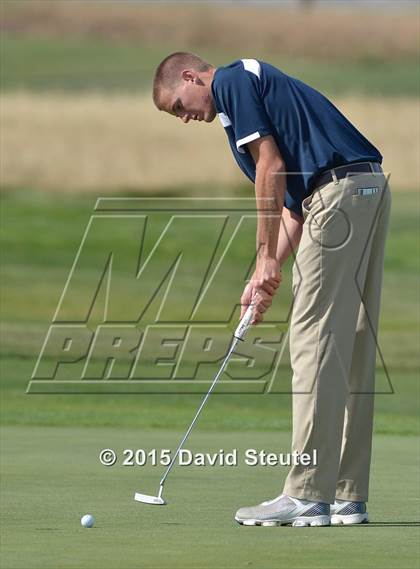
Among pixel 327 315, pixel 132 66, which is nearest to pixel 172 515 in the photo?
pixel 327 315

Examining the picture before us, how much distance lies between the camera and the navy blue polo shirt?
6496 millimetres

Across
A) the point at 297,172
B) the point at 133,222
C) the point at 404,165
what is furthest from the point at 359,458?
the point at 404,165

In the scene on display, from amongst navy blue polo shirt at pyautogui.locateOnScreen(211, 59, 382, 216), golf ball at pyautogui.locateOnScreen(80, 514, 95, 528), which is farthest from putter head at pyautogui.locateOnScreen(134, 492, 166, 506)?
navy blue polo shirt at pyautogui.locateOnScreen(211, 59, 382, 216)

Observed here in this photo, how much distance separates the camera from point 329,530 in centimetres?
637

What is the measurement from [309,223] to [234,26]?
62203 mm

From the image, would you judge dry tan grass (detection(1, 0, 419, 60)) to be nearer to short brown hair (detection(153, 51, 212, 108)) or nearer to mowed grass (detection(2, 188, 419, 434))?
mowed grass (detection(2, 188, 419, 434))

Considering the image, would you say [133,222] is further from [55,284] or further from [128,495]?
[128,495]

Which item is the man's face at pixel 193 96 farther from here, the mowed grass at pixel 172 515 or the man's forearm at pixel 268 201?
the mowed grass at pixel 172 515

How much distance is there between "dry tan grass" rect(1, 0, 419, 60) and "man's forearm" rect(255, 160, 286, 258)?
5501 cm

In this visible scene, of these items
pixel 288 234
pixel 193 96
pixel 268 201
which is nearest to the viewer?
pixel 268 201

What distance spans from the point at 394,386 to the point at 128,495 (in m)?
8.42

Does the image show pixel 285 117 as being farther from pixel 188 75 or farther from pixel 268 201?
pixel 188 75

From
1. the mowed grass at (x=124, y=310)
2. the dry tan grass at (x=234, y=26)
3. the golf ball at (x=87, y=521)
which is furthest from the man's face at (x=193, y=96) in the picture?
the dry tan grass at (x=234, y=26)

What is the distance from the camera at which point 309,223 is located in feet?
21.6
